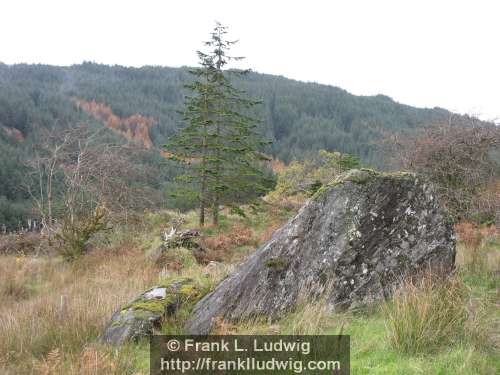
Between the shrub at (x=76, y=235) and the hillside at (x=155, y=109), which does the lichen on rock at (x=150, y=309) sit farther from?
the hillside at (x=155, y=109)

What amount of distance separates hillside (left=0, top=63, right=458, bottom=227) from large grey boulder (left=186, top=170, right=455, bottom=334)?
72.0 metres

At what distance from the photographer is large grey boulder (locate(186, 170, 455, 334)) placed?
4.35 m

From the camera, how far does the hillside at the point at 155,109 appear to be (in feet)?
334

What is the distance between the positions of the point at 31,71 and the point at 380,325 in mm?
189411

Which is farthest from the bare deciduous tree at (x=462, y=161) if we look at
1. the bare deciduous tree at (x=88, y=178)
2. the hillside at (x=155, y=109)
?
→ the hillside at (x=155, y=109)

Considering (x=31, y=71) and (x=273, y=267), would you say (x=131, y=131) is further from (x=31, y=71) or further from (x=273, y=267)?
(x=273, y=267)

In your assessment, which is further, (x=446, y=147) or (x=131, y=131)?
(x=131, y=131)

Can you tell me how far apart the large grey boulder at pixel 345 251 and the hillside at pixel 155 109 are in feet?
236

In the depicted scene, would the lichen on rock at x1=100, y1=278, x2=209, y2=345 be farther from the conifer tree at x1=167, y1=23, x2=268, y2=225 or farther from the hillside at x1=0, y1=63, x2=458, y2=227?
the hillside at x1=0, y1=63, x2=458, y2=227

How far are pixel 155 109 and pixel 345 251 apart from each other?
144760mm

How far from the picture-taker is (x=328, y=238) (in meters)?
4.57

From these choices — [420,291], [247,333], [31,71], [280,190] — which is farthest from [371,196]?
[31,71]

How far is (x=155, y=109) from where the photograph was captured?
467 ft

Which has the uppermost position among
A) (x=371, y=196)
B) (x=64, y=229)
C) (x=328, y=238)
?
(x=371, y=196)
